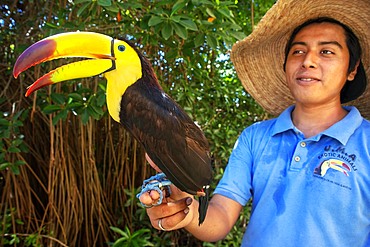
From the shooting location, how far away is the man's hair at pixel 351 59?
4.34 feet

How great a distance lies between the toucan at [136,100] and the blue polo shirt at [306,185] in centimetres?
34

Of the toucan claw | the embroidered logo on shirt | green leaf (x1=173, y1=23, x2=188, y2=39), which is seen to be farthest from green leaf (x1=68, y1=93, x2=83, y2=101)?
the embroidered logo on shirt

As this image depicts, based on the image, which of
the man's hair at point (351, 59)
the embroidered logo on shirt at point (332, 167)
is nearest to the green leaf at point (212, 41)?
the man's hair at point (351, 59)

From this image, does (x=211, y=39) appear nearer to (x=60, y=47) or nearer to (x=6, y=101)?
(x=60, y=47)

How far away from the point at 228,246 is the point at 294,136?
1331mm

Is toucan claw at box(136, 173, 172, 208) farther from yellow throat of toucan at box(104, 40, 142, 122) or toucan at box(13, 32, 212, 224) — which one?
yellow throat of toucan at box(104, 40, 142, 122)

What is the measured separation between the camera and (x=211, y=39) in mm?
1763

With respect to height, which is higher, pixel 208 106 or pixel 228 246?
pixel 208 106

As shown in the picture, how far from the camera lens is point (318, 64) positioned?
1243 millimetres

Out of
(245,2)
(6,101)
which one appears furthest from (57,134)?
(245,2)

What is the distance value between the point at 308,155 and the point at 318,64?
10.8 inches

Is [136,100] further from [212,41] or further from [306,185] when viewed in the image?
[212,41]

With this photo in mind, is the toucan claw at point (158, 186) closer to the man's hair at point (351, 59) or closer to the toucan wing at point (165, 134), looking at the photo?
the toucan wing at point (165, 134)

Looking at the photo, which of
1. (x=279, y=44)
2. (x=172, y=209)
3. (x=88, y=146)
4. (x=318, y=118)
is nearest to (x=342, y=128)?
(x=318, y=118)
